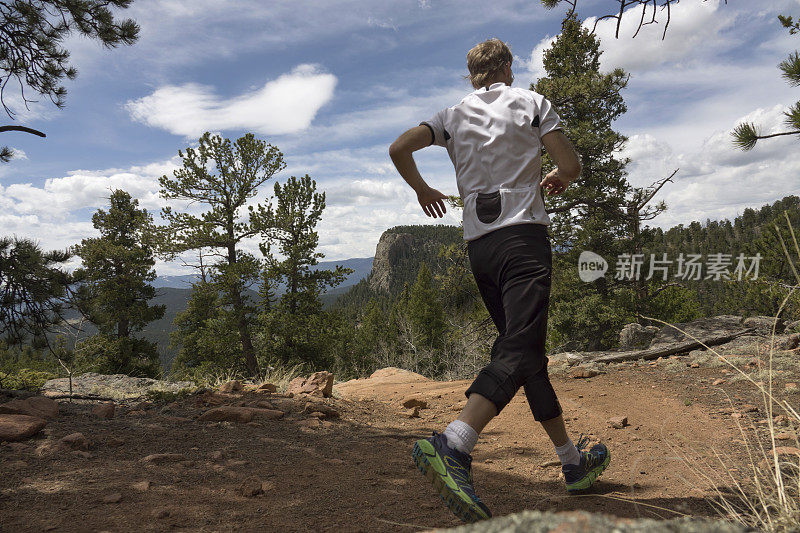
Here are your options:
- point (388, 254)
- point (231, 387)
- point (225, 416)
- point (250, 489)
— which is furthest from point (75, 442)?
point (388, 254)

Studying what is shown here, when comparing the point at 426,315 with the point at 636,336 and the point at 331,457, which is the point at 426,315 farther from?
the point at 331,457

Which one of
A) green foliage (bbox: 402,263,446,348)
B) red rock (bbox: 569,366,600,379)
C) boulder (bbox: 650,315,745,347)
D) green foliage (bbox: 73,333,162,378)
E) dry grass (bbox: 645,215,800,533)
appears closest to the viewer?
dry grass (bbox: 645,215,800,533)

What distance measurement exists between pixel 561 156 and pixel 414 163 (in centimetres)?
70

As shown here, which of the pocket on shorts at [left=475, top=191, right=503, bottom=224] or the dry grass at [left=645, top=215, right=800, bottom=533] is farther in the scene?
the pocket on shorts at [left=475, top=191, right=503, bottom=224]

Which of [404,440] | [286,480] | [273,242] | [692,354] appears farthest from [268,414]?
[273,242]

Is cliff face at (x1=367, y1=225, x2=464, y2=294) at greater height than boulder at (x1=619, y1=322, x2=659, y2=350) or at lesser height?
greater

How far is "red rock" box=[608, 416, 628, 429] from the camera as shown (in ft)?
11.7

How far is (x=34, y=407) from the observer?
3496mm

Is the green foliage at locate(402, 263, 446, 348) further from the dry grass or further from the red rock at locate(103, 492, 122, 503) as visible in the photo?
the red rock at locate(103, 492, 122, 503)

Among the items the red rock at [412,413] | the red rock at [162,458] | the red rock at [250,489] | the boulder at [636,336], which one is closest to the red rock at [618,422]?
the red rock at [412,413]

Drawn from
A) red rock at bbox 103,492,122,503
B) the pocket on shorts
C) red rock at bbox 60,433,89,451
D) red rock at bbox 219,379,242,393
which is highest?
the pocket on shorts

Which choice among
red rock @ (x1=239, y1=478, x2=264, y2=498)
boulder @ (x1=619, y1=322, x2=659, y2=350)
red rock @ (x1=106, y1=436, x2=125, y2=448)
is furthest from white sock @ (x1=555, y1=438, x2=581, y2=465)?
boulder @ (x1=619, y1=322, x2=659, y2=350)

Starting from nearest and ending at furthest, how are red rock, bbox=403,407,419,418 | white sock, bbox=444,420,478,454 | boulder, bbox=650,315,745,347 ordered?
white sock, bbox=444,420,478,454 < red rock, bbox=403,407,419,418 < boulder, bbox=650,315,745,347

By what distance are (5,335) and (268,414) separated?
358 centimetres
